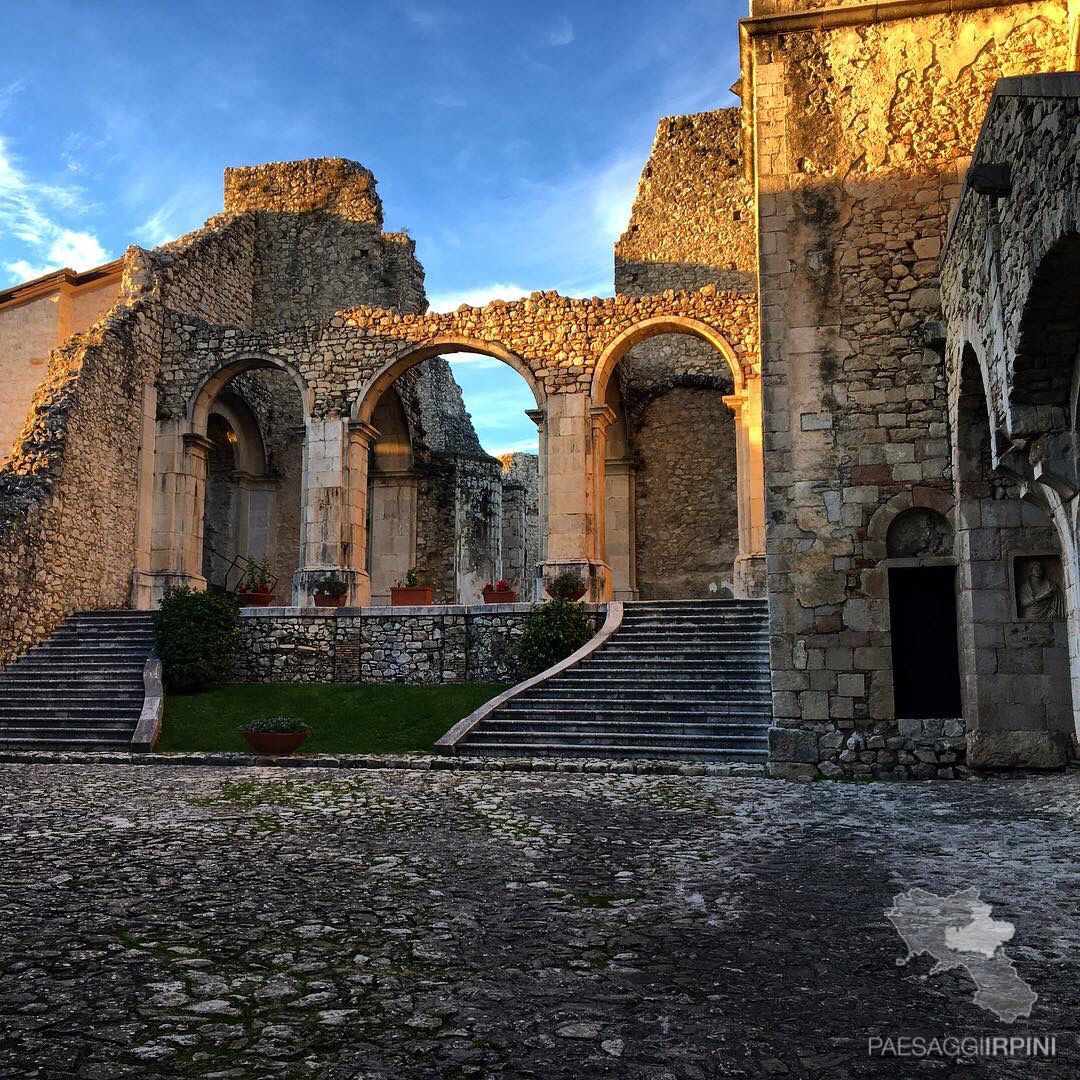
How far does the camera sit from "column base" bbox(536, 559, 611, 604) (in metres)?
16.4

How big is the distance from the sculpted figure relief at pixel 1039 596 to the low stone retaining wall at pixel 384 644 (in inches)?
284

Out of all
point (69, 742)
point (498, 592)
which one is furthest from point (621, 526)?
point (69, 742)

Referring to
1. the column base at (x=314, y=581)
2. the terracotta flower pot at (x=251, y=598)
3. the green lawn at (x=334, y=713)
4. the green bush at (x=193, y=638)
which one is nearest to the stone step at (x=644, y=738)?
the green lawn at (x=334, y=713)

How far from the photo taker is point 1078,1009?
289 centimetres

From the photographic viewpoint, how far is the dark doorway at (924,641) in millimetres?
9305

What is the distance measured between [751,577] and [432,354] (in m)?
7.60

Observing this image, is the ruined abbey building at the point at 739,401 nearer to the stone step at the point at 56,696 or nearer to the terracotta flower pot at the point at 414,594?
the terracotta flower pot at the point at 414,594

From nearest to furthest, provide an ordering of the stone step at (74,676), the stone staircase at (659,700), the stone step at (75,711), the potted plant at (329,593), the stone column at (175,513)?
1. the stone staircase at (659,700)
2. the stone step at (75,711)
3. the stone step at (74,676)
4. the potted plant at (329,593)
5. the stone column at (175,513)

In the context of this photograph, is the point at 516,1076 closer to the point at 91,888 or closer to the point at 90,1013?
the point at 90,1013

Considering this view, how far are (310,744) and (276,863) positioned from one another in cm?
668

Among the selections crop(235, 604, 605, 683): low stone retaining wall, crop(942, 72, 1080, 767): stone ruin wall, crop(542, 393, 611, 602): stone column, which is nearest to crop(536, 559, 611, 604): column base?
crop(542, 393, 611, 602): stone column

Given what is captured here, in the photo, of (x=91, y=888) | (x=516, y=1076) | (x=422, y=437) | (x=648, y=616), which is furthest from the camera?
(x=422, y=437)

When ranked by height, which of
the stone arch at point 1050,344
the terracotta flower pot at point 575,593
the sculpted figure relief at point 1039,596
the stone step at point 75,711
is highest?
the stone arch at point 1050,344

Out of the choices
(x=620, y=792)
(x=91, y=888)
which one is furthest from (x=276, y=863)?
(x=620, y=792)
